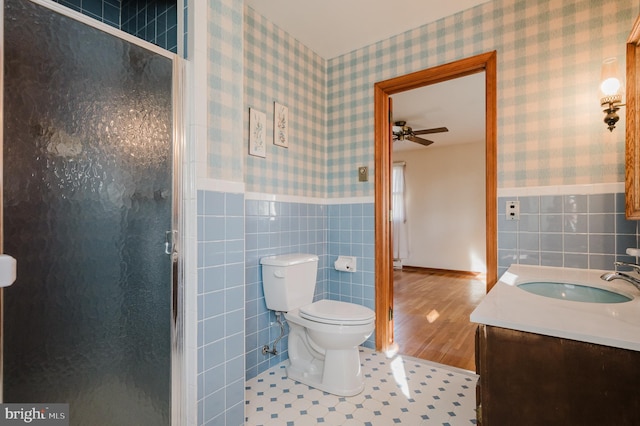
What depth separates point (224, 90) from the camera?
4.95ft

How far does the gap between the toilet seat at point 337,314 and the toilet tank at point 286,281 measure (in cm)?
9

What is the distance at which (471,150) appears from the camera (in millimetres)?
5539

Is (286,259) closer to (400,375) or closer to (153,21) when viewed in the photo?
(400,375)

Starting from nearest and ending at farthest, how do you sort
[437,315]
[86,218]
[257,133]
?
[86,218], [257,133], [437,315]

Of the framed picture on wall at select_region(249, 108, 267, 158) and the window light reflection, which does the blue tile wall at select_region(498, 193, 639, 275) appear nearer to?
the window light reflection

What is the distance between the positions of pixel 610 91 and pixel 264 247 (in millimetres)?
2042

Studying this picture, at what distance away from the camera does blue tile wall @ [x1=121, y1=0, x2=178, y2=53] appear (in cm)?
154

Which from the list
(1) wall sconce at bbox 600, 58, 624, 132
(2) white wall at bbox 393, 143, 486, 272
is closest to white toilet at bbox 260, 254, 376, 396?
(1) wall sconce at bbox 600, 58, 624, 132

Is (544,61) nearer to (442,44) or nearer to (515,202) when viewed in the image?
(442,44)

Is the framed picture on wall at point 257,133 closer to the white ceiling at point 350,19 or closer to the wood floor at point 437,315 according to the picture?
the white ceiling at point 350,19

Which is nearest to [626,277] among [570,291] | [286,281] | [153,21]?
[570,291]

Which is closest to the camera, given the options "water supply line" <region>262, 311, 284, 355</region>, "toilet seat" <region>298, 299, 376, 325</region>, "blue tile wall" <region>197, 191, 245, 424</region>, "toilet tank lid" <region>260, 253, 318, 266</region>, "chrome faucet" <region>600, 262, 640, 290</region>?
"chrome faucet" <region>600, 262, 640, 290</region>

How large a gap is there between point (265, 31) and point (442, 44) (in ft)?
4.05

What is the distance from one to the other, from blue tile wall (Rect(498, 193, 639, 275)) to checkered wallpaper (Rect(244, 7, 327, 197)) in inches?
55.9
